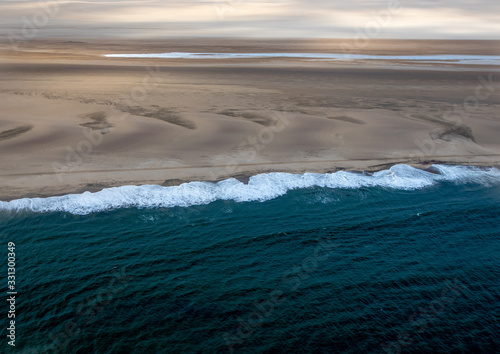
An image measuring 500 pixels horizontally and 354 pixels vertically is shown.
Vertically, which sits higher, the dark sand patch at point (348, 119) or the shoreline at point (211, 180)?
the dark sand patch at point (348, 119)

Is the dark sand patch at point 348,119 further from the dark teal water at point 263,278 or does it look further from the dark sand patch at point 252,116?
the dark teal water at point 263,278

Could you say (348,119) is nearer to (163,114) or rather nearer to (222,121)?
(222,121)

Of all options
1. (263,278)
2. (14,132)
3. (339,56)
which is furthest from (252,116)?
(339,56)

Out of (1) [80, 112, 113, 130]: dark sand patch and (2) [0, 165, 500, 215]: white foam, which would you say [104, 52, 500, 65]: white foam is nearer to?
(1) [80, 112, 113, 130]: dark sand patch

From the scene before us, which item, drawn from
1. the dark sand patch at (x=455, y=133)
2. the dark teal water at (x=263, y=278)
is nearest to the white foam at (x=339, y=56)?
the dark sand patch at (x=455, y=133)

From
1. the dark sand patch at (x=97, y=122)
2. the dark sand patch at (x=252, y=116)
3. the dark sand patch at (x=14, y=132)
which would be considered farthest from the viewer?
the dark sand patch at (x=252, y=116)
